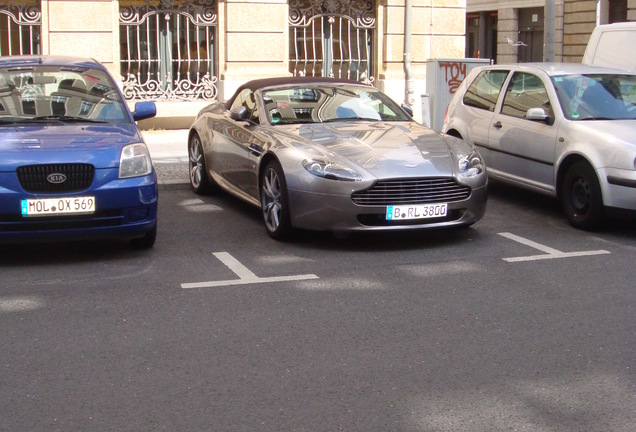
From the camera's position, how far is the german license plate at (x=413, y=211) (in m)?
7.89

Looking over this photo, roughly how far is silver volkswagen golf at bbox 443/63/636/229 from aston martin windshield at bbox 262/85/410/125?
1.28 metres

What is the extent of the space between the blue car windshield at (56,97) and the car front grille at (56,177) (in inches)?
37.7

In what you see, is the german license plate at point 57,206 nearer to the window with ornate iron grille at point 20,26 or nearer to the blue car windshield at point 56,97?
the blue car windshield at point 56,97

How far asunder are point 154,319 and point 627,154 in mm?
4556

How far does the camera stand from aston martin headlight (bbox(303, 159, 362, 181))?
7851 mm

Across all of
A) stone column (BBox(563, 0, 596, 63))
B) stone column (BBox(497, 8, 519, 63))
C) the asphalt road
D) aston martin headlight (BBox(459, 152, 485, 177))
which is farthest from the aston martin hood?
stone column (BBox(497, 8, 519, 63))

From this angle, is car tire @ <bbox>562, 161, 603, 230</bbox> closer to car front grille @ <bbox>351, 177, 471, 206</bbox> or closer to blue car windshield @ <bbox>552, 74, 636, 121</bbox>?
blue car windshield @ <bbox>552, 74, 636, 121</bbox>

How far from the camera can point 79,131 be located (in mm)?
7867

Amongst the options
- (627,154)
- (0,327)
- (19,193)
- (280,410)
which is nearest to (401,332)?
(280,410)

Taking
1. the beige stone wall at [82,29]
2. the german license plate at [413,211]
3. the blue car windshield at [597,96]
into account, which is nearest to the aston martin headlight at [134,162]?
the german license plate at [413,211]

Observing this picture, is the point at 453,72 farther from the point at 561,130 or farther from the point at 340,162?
the point at 340,162

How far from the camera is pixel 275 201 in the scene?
8.43 metres

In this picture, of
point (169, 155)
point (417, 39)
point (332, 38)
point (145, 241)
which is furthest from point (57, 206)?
point (417, 39)

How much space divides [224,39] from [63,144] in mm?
10471
